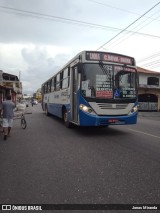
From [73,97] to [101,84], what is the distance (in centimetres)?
175

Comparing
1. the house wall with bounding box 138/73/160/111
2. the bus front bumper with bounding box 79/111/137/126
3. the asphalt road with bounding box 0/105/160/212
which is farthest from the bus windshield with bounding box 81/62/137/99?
the house wall with bounding box 138/73/160/111

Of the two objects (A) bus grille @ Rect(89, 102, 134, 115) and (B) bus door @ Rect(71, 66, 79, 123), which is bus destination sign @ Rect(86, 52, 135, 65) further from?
(A) bus grille @ Rect(89, 102, 134, 115)

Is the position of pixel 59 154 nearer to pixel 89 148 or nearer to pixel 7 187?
pixel 89 148

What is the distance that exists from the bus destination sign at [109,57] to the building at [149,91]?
89.2 feet

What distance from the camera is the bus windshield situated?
919cm

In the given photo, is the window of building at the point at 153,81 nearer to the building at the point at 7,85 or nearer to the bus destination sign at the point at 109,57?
the building at the point at 7,85

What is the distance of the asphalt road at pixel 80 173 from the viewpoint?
12.4 ft

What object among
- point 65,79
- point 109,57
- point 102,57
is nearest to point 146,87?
point 65,79

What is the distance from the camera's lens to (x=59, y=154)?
255 inches

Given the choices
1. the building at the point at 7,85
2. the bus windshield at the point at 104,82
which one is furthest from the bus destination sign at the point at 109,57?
the building at the point at 7,85

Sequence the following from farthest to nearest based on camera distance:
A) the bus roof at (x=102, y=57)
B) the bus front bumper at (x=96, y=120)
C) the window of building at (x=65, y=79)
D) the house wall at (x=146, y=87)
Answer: the house wall at (x=146, y=87) < the window of building at (x=65, y=79) < the bus roof at (x=102, y=57) < the bus front bumper at (x=96, y=120)

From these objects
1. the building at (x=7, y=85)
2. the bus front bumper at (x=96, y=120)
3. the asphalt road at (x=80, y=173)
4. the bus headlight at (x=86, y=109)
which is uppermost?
the building at (x=7, y=85)

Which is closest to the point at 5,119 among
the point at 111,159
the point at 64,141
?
the point at 64,141

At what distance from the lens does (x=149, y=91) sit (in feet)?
123
